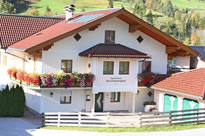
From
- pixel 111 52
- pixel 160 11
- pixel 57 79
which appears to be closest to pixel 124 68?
pixel 111 52

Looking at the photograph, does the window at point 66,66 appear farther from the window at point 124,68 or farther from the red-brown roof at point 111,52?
the window at point 124,68

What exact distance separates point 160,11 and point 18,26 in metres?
134

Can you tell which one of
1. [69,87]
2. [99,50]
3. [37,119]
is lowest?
[37,119]

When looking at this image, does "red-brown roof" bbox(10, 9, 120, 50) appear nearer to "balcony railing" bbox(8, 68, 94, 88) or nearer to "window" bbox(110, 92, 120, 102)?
"balcony railing" bbox(8, 68, 94, 88)

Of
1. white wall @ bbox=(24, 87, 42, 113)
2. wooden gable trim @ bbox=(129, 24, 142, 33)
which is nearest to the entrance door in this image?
white wall @ bbox=(24, 87, 42, 113)

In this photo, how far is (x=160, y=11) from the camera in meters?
160

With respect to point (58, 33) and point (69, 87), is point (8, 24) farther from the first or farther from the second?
point (69, 87)

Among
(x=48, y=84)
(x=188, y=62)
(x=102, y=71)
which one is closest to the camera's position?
(x=48, y=84)

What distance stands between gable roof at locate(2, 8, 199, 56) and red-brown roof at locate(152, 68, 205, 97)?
3.26 m

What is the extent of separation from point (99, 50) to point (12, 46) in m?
6.85

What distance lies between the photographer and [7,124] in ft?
75.0

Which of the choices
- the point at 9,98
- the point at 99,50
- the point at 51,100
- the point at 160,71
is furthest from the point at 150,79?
the point at 9,98

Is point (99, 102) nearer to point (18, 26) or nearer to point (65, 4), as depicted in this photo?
point (18, 26)

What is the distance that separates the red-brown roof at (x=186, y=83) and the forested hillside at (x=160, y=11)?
2995 inches
